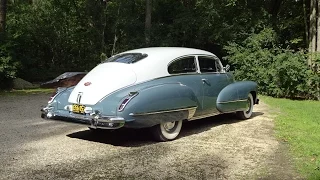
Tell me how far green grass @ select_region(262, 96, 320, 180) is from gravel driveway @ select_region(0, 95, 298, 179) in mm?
183

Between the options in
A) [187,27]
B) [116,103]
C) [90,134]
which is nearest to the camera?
[116,103]

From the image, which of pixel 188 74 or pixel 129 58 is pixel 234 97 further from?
pixel 129 58

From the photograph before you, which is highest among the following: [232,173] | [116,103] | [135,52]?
[135,52]

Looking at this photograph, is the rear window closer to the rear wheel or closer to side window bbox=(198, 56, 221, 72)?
side window bbox=(198, 56, 221, 72)

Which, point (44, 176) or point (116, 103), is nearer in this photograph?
point (44, 176)

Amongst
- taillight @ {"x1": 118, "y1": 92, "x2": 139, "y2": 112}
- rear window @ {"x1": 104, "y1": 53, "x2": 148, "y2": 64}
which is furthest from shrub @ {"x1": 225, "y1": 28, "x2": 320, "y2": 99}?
taillight @ {"x1": 118, "y1": 92, "x2": 139, "y2": 112}

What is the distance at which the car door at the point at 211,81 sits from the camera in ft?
23.3

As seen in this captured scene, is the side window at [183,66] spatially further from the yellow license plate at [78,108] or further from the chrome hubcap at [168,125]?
the yellow license plate at [78,108]

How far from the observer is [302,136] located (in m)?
6.72

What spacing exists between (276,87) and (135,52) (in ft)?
30.3

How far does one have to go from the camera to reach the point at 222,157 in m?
5.32

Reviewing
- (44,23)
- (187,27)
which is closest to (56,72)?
(44,23)

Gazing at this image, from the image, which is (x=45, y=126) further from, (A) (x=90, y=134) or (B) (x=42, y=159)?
(B) (x=42, y=159)

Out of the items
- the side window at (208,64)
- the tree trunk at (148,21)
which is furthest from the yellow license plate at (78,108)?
the tree trunk at (148,21)
